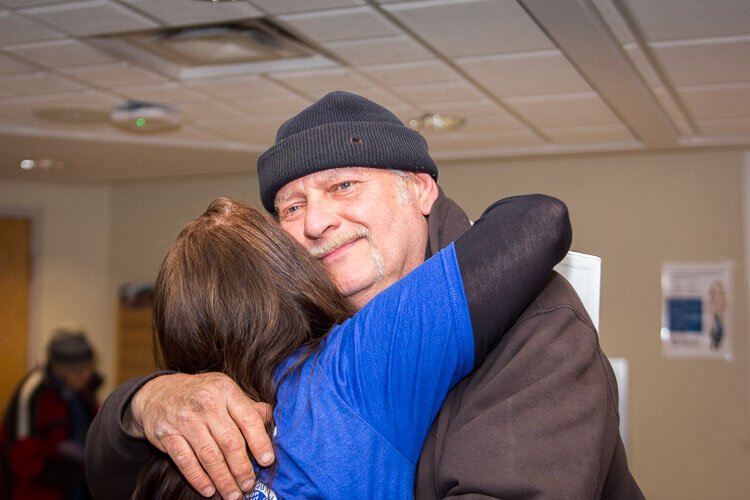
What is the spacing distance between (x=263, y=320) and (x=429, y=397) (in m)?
0.26

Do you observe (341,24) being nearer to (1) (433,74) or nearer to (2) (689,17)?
(1) (433,74)

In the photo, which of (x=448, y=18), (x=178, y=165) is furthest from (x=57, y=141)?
(x=448, y=18)

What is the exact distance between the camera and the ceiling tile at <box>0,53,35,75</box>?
390cm

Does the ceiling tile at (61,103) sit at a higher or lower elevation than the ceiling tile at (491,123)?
lower

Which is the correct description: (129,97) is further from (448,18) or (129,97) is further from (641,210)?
(641,210)

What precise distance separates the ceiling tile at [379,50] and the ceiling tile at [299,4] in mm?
421

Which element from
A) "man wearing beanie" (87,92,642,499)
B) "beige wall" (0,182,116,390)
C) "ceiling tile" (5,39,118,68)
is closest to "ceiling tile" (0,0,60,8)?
"ceiling tile" (5,39,118,68)

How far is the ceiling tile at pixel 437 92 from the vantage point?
14.0 ft

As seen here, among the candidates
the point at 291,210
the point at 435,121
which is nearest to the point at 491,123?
the point at 435,121

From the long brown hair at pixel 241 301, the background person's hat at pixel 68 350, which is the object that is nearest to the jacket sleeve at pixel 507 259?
the long brown hair at pixel 241 301

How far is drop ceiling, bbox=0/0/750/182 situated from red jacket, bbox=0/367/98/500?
5.44ft

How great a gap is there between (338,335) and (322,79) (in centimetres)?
319

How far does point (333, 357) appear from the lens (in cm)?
107

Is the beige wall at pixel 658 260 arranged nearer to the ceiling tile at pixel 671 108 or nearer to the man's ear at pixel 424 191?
A: the ceiling tile at pixel 671 108
